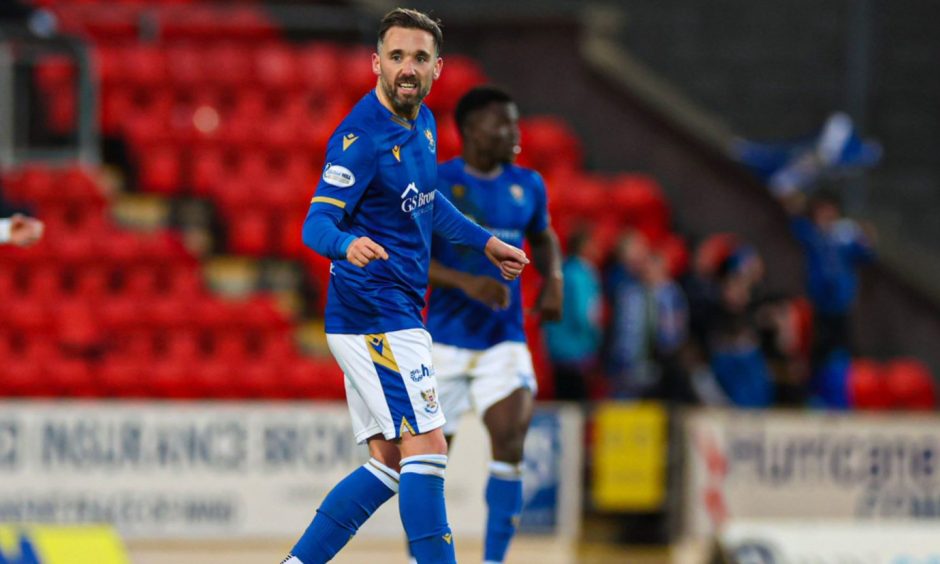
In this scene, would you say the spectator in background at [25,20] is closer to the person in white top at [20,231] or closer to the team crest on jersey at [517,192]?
the person in white top at [20,231]

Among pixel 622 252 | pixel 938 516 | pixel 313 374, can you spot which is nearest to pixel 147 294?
pixel 313 374

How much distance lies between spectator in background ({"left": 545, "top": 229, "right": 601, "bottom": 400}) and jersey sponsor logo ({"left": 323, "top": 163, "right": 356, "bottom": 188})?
5.82m

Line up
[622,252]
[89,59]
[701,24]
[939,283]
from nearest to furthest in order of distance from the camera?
[622,252] < [89,59] < [939,283] < [701,24]

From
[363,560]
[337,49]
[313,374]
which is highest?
[337,49]

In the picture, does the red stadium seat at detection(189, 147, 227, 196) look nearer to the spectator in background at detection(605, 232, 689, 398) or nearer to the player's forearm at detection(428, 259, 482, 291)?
the spectator in background at detection(605, 232, 689, 398)

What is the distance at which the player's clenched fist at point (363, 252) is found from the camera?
15.1 ft

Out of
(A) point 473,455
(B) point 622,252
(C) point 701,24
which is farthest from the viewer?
(C) point 701,24

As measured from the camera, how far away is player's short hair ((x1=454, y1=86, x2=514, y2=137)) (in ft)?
21.1

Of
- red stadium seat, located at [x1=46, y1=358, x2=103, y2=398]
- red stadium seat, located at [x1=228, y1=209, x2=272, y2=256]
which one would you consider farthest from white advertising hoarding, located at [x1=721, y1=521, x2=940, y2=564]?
red stadium seat, located at [x1=228, y1=209, x2=272, y2=256]

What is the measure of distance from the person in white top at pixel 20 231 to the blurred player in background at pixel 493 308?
5.43 feet

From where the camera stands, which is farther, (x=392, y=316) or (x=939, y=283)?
(x=939, y=283)

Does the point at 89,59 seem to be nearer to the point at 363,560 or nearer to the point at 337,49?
the point at 337,49

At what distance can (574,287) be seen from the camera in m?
10.8

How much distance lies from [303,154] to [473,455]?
3.55 metres
